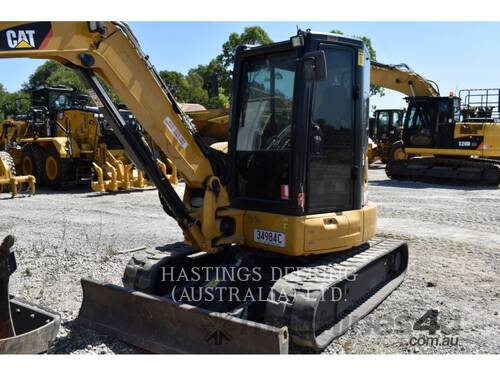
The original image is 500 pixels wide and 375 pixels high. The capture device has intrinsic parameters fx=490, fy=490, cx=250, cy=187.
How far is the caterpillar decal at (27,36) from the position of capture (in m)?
3.27

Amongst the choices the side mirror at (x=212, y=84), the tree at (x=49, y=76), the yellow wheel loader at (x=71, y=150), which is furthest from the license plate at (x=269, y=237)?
the tree at (x=49, y=76)

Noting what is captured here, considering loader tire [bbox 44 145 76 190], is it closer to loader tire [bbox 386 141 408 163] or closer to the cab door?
loader tire [bbox 386 141 408 163]

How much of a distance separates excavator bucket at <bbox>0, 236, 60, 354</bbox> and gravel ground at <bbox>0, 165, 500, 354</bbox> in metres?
0.36

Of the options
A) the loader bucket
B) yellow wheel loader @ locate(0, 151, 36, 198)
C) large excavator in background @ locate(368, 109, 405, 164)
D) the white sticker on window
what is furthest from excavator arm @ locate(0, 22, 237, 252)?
large excavator in background @ locate(368, 109, 405, 164)

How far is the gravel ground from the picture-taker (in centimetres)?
403

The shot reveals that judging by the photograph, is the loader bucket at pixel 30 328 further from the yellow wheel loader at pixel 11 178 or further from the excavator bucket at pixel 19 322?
the yellow wheel loader at pixel 11 178

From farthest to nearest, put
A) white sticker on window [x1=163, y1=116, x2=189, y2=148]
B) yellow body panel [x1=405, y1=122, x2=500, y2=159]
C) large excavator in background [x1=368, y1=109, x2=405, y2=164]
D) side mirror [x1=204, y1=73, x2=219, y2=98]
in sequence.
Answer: large excavator in background [x1=368, y1=109, x2=405, y2=164]
yellow body panel [x1=405, y1=122, x2=500, y2=159]
side mirror [x1=204, y1=73, x2=219, y2=98]
white sticker on window [x1=163, y1=116, x2=189, y2=148]

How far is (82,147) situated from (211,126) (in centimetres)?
371

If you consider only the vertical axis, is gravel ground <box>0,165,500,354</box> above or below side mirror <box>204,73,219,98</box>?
below

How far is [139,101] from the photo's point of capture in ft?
13.4

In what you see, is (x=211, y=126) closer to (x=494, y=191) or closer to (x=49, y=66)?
(x=494, y=191)

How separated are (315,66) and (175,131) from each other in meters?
1.34

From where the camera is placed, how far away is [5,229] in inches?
328

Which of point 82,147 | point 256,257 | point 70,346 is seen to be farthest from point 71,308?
point 82,147
